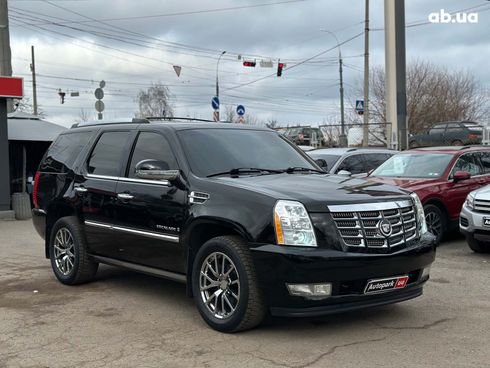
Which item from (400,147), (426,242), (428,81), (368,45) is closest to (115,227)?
(426,242)

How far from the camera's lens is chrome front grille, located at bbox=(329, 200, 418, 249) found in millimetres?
4629

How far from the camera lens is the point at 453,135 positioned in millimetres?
24984

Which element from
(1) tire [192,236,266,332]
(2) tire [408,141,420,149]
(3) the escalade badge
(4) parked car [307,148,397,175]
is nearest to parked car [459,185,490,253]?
(4) parked car [307,148,397,175]

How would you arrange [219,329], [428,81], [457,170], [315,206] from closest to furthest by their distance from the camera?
1. [315,206]
2. [219,329]
3. [457,170]
4. [428,81]

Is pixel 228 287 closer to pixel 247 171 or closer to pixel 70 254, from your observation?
pixel 247 171

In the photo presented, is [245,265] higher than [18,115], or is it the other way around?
[18,115]

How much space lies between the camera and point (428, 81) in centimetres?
4134

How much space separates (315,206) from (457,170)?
6305mm

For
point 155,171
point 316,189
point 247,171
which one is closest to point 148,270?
point 155,171

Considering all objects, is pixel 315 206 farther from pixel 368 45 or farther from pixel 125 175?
pixel 368 45

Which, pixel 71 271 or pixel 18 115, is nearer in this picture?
pixel 71 271

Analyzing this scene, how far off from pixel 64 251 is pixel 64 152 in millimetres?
1284

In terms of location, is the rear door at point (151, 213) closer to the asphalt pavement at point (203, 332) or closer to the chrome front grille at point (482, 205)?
the asphalt pavement at point (203, 332)

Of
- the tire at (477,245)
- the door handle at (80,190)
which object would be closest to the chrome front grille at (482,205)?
the tire at (477,245)
